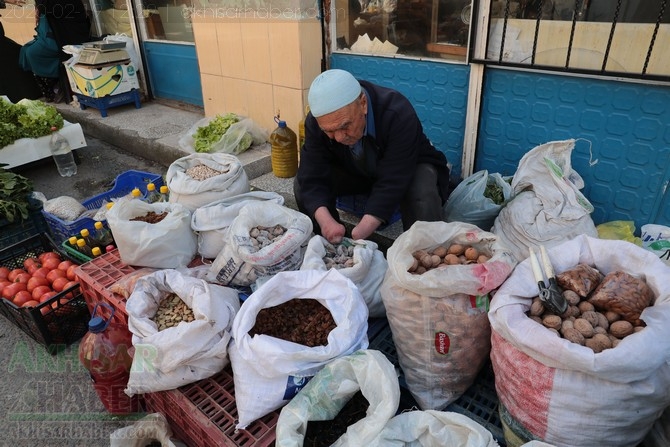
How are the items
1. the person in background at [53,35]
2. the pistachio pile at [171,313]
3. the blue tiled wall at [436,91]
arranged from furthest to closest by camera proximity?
the person in background at [53,35]
the blue tiled wall at [436,91]
the pistachio pile at [171,313]

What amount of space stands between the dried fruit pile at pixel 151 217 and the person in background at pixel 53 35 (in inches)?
196

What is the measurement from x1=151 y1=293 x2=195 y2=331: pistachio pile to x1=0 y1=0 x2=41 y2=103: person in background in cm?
649

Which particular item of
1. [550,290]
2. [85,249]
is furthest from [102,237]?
[550,290]

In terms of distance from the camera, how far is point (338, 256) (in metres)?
2.44

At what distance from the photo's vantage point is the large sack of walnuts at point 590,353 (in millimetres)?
1360

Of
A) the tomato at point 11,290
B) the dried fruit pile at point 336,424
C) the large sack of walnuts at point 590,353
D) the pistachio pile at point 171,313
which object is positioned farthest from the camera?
the tomato at point 11,290

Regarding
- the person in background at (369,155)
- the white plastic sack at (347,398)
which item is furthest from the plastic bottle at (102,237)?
the white plastic sack at (347,398)

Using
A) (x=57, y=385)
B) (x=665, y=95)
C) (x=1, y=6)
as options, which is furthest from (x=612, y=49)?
(x=1, y=6)

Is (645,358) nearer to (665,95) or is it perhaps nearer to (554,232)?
(554,232)

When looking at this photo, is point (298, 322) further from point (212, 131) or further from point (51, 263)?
point (212, 131)

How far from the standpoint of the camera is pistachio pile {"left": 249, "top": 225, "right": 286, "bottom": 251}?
2.46m

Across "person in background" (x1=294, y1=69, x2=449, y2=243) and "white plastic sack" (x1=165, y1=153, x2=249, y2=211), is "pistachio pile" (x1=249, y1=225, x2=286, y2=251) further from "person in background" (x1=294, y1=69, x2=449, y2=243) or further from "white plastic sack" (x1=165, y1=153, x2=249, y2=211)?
"white plastic sack" (x1=165, y1=153, x2=249, y2=211)

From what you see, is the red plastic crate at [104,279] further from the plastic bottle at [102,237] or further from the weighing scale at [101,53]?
the weighing scale at [101,53]

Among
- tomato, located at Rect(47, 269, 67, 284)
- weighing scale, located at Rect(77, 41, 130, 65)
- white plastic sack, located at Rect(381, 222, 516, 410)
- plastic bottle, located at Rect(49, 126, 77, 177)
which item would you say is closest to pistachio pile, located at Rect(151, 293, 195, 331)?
white plastic sack, located at Rect(381, 222, 516, 410)
